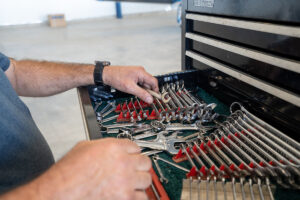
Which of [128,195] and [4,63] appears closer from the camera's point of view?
[128,195]

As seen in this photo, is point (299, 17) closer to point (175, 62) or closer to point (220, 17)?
point (220, 17)

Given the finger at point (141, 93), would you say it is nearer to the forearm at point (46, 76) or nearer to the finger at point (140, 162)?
the forearm at point (46, 76)

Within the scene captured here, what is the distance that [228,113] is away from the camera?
73 centimetres

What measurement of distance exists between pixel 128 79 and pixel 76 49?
3081 mm

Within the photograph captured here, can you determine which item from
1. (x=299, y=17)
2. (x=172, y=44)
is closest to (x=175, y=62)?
(x=172, y=44)

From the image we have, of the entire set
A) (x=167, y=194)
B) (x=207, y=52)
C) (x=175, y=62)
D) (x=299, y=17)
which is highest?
(x=299, y=17)

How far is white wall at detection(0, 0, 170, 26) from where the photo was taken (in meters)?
5.18

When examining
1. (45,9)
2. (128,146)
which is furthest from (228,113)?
(45,9)

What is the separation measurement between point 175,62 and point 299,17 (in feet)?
8.31

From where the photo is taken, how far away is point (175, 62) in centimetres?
299

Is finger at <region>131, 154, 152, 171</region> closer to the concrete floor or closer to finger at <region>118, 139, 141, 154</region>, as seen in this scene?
finger at <region>118, 139, 141, 154</region>

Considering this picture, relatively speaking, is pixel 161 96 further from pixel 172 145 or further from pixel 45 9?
Answer: pixel 45 9

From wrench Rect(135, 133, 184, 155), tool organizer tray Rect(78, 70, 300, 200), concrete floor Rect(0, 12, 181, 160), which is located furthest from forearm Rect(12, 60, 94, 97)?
concrete floor Rect(0, 12, 181, 160)

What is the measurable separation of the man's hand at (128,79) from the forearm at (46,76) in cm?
7
